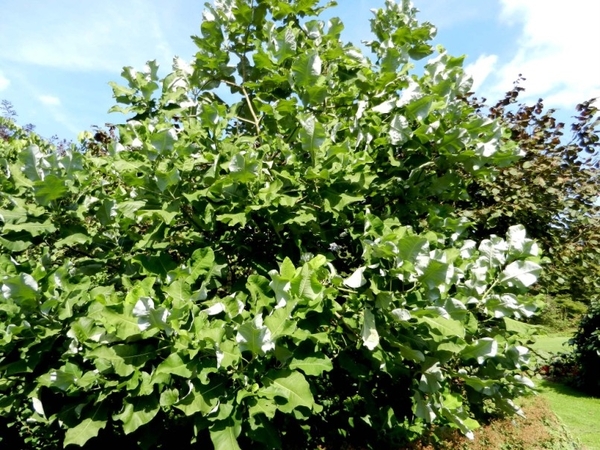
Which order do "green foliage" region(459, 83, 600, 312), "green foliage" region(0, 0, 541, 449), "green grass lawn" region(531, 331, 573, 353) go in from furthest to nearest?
1. "green grass lawn" region(531, 331, 573, 353)
2. "green foliage" region(459, 83, 600, 312)
3. "green foliage" region(0, 0, 541, 449)

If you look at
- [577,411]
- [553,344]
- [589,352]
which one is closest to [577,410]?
[577,411]

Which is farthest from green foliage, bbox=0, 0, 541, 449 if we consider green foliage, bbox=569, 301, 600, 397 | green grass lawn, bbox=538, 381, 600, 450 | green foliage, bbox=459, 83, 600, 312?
green foliage, bbox=569, 301, 600, 397

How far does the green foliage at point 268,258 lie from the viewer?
1.86 meters

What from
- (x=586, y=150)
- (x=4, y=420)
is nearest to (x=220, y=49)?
(x=4, y=420)

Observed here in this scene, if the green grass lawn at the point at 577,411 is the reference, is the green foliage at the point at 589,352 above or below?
above

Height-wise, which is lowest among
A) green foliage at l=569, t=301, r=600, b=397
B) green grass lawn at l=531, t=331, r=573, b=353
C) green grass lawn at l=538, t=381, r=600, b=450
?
green grass lawn at l=538, t=381, r=600, b=450

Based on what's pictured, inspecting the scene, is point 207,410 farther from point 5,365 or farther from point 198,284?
point 5,365

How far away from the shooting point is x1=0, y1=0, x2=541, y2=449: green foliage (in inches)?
73.0

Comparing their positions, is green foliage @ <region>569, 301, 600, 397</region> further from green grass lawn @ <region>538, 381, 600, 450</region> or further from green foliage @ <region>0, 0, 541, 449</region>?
green foliage @ <region>0, 0, 541, 449</region>

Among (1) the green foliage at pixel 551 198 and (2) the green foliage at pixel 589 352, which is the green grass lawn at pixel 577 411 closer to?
(2) the green foliage at pixel 589 352

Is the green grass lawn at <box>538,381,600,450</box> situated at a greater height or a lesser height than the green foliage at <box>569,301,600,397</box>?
lesser

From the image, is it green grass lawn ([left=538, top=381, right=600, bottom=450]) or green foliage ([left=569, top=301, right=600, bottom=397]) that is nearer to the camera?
green grass lawn ([left=538, top=381, right=600, bottom=450])

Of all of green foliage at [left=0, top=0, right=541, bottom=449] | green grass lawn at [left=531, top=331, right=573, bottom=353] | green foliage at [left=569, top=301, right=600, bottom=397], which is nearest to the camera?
green foliage at [left=0, top=0, right=541, bottom=449]

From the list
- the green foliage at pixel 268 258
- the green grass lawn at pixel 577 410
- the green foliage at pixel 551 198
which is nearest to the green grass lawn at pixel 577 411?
the green grass lawn at pixel 577 410
